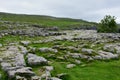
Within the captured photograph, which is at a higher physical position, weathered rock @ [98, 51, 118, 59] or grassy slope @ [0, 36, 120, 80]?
weathered rock @ [98, 51, 118, 59]

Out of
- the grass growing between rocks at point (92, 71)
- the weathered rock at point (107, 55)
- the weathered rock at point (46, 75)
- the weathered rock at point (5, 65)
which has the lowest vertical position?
the grass growing between rocks at point (92, 71)

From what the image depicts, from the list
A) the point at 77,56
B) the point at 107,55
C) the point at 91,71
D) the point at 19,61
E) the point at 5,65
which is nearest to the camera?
the point at 5,65

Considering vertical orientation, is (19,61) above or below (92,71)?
above

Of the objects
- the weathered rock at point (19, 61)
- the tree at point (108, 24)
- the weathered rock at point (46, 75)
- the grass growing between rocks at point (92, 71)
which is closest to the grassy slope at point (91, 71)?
the grass growing between rocks at point (92, 71)

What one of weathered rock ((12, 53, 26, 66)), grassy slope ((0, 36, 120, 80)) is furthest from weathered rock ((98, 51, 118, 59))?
weathered rock ((12, 53, 26, 66))

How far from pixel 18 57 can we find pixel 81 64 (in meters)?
7.93

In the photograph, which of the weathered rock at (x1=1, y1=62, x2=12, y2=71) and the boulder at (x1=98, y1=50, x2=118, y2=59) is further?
the boulder at (x1=98, y1=50, x2=118, y2=59)

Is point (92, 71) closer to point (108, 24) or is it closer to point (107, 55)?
point (107, 55)

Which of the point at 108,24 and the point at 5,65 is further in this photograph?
the point at 108,24

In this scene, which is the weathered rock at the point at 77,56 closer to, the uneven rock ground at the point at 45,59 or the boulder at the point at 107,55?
the uneven rock ground at the point at 45,59

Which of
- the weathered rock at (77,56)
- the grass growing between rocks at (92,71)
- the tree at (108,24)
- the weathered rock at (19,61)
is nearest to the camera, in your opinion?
the grass growing between rocks at (92,71)

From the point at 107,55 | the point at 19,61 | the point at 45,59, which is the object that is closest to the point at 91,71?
the point at 45,59

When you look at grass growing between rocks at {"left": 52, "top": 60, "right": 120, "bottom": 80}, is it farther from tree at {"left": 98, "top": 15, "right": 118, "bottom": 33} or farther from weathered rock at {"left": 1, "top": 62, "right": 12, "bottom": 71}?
tree at {"left": 98, "top": 15, "right": 118, "bottom": 33}

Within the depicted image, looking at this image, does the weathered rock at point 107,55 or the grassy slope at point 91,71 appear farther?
the weathered rock at point 107,55
